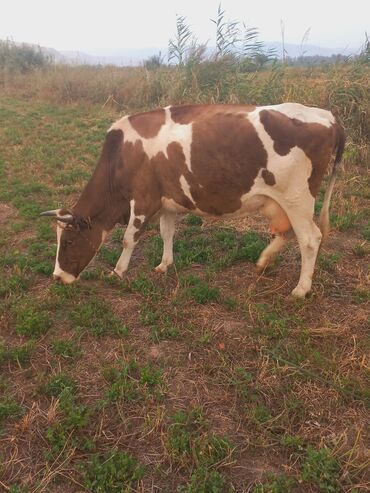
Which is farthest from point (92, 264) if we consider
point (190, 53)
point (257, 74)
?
point (190, 53)

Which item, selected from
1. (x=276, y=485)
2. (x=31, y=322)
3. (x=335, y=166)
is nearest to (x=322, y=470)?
(x=276, y=485)

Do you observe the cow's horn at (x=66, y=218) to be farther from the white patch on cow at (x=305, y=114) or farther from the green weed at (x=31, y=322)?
the white patch on cow at (x=305, y=114)

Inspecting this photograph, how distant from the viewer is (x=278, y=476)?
2.62 metres

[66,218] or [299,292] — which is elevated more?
[66,218]

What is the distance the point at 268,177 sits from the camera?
4.14 m

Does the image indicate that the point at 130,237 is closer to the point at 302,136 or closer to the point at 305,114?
the point at 302,136

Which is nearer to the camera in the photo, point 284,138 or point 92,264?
point 284,138

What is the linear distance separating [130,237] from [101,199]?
50 centimetres

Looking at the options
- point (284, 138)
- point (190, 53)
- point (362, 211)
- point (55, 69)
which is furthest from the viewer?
point (55, 69)

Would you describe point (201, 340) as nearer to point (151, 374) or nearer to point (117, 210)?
point (151, 374)

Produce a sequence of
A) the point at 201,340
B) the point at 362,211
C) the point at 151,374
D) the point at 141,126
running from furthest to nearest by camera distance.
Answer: the point at 362,211 → the point at 141,126 → the point at 201,340 → the point at 151,374

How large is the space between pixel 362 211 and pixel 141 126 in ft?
11.3

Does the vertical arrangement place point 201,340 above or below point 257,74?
below

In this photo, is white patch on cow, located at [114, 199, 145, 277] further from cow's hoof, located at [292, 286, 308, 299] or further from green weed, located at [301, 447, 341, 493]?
green weed, located at [301, 447, 341, 493]
